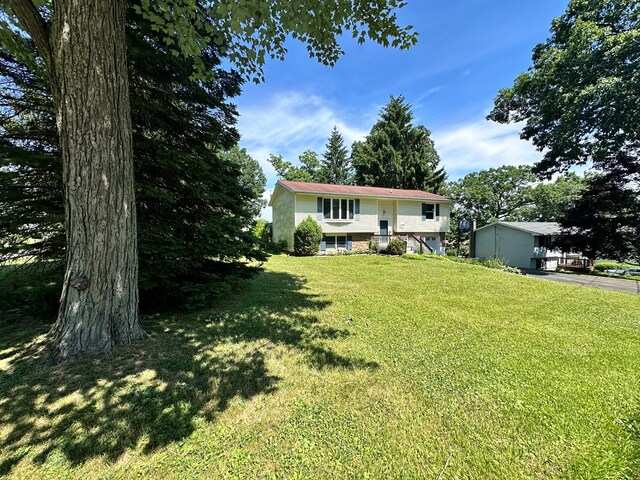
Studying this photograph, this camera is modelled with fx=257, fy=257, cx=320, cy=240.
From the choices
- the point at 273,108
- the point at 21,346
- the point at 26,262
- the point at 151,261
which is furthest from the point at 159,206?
the point at 273,108

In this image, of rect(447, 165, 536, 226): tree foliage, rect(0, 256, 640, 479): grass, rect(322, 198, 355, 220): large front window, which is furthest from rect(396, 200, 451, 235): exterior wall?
rect(0, 256, 640, 479): grass

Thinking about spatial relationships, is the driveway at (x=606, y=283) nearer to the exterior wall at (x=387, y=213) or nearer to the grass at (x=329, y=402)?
the exterior wall at (x=387, y=213)

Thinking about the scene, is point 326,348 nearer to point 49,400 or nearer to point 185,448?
point 185,448

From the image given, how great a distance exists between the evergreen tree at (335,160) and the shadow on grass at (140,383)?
35.3 m

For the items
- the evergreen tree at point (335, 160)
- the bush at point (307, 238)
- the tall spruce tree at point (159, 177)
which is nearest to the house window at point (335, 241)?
the bush at point (307, 238)

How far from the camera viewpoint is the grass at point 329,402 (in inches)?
71.0

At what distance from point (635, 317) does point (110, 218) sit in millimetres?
9301

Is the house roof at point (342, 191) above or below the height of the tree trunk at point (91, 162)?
above

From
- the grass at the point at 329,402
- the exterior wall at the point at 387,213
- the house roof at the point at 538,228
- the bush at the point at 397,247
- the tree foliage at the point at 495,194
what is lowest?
the grass at the point at 329,402

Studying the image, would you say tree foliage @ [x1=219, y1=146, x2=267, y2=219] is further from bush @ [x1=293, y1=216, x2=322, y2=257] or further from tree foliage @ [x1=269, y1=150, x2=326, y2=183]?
bush @ [x1=293, y1=216, x2=322, y2=257]

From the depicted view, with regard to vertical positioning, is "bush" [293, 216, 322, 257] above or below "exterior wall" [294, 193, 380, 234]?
below

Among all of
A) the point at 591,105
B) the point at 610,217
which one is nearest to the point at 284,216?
the point at 591,105

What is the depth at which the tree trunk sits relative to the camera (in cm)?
286

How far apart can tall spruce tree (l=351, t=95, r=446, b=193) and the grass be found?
28.0 m
